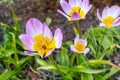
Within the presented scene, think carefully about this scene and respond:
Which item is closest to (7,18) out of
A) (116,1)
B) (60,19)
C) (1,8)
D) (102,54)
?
(1,8)

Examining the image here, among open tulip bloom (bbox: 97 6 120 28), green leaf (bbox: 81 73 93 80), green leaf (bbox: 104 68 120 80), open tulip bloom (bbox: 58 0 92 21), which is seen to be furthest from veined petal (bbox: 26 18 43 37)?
green leaf (bbox: 104 68 120 80)

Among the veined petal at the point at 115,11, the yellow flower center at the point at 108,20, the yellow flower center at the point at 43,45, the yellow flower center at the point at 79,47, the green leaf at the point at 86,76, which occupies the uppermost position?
the veined petal at the point at 115,11

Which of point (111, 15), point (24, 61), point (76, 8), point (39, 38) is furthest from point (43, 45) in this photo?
point (24, 61)

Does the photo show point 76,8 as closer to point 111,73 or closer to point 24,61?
point 111,73

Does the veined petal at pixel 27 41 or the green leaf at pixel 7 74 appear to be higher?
the veined petal at pixel 27 41

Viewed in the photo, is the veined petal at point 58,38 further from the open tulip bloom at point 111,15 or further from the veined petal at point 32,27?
the open tulip bloom at point 111,15

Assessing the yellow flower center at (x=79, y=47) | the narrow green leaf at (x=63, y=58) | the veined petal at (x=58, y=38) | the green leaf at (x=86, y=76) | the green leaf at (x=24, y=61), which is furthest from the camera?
the green leaf at (x=24, y=61)

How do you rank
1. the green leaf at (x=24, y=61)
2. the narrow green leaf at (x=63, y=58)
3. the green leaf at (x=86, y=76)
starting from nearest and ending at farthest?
the green leaf at (x=86, y=76) → the narrow green leaf at (x=63, y=58) → the green leaf at (x=24, y=61)

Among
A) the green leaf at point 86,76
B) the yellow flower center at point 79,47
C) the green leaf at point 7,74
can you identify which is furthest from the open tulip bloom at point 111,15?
the green leaf at point 7,74
